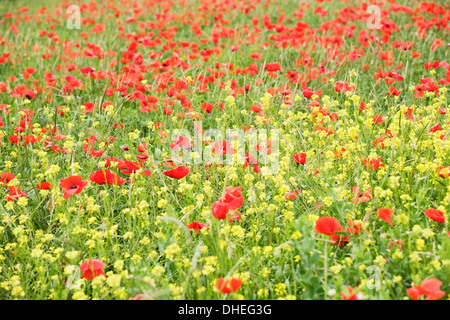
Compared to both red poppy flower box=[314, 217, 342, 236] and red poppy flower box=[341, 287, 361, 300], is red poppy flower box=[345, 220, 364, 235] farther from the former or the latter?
red poppy flower box=[341, 287, 361, 300]

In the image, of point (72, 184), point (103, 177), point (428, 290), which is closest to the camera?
point (428, 290)

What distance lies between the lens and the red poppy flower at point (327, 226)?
176 cm

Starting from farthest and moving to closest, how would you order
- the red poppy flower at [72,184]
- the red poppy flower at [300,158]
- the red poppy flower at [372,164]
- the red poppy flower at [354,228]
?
the red poppy flower at [300,158], the red poppy flower at [372,164], the red poppy flower at [72,184], the red poppy flower at [354,228]

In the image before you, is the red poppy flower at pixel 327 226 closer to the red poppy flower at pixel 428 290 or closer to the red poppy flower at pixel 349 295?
the red poppy flower at pixel 349 295

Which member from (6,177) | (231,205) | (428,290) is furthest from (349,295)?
(6,177)

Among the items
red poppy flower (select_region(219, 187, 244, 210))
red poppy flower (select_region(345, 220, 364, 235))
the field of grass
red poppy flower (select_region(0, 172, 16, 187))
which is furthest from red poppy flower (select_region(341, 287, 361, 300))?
red poppy flower (select_region(0, 172, 16, 187))

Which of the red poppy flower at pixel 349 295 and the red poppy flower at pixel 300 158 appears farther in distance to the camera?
the red poppy flower at pixel 300 158

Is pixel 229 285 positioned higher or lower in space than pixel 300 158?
lower

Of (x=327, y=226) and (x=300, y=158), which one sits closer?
(x=327, y=226)

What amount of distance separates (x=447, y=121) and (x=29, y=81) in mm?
3793

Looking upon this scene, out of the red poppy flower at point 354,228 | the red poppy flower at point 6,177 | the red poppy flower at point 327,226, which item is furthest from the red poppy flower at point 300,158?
the red poppy flower at point 6,177

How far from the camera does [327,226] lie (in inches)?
69.9

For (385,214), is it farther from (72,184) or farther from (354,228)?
(72,184)

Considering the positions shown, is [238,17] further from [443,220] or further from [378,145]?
[443,220]
